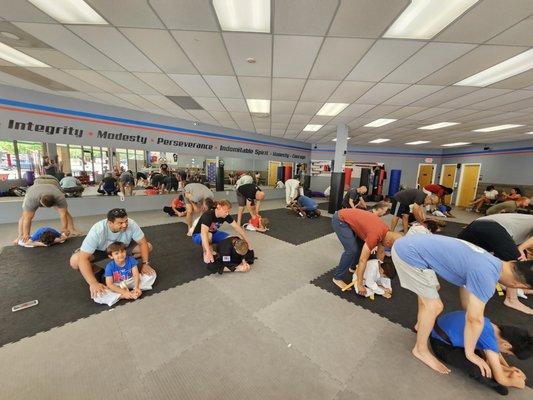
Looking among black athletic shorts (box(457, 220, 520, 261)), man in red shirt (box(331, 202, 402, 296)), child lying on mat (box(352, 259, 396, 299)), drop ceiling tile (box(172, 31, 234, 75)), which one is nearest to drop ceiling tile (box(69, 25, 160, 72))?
drop ceiling tile (box(172, 31, 234, 75))

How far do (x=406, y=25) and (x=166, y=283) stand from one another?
4.10m

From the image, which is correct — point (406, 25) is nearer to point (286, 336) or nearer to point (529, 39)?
point (529, 39)

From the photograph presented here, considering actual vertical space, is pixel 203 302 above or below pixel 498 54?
below

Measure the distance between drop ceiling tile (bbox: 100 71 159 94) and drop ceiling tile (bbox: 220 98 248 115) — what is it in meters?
1.55

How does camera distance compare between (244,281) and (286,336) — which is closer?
(286,336)

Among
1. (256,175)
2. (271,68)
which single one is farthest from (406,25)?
(256,175)

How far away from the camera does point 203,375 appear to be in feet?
5.29

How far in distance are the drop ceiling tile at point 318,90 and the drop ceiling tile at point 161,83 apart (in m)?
2.60

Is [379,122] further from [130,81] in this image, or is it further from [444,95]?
[130,81]

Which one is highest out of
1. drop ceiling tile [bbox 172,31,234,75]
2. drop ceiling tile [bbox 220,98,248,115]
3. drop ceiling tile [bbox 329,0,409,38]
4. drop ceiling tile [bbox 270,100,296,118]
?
drop ceiling tile [bbox 172,31,234,75]

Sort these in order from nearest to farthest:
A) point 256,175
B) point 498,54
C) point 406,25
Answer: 1. point 406,25
2. point 498,54
3. point 256,175

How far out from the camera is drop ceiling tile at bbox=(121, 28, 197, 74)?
266 centimetres

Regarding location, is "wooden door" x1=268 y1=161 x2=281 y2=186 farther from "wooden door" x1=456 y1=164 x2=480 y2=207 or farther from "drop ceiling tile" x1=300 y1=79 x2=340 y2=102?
"wooden door" x1=456 y1=164 x2=480 y2=207

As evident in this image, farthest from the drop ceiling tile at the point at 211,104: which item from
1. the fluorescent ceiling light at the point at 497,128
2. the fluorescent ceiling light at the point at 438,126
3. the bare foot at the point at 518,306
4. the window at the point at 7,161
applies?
the fluorescent ceiling light at the point at 497,128
